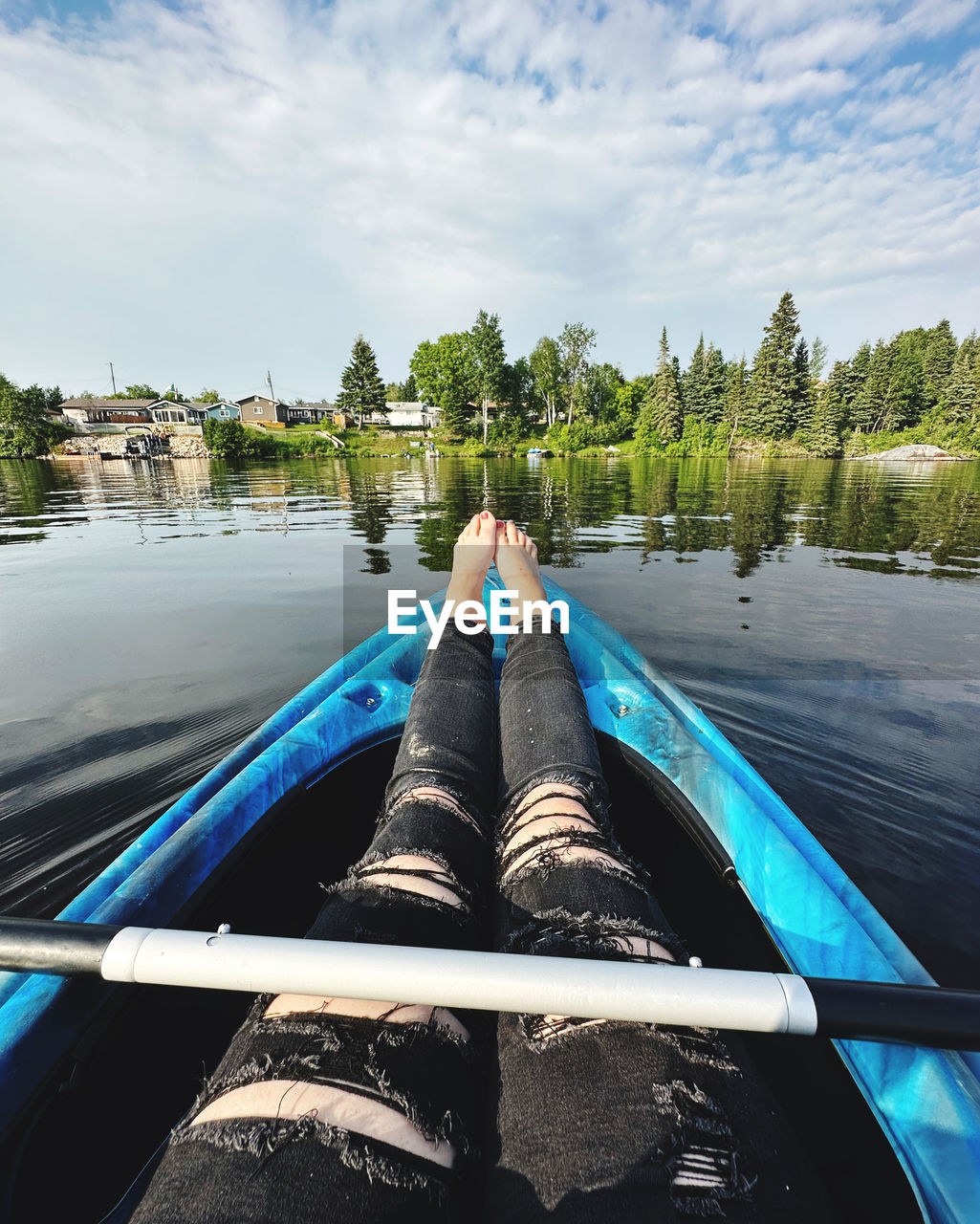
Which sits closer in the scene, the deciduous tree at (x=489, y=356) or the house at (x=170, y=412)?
the deciduous tree at (x=489, y=356)

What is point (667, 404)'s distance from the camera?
5172 cm

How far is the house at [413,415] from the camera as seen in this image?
68.2 meters

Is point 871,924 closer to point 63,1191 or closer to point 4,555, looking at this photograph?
point 63,1191

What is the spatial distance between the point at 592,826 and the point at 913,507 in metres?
17.0

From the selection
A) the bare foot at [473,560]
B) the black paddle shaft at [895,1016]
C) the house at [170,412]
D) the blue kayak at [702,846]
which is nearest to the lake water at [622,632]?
the blue kayak at [702,846]

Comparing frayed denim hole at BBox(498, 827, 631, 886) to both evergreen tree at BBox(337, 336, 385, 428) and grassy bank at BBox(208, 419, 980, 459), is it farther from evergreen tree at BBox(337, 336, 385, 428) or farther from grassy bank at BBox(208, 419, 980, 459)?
evergreen tree at BBox(337, 336, 385, 428)

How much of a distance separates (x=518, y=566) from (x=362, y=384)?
2619 inches

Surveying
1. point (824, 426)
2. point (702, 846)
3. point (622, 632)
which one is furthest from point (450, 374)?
point (702, 846)

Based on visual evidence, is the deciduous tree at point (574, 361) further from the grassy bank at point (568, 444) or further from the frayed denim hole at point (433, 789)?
the frayed denim hole at point (433, 789)

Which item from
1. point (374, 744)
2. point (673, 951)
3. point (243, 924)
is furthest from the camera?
point (374, 744)

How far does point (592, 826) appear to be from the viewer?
4.63 feet

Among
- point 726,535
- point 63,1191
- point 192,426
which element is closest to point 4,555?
point 63,1191

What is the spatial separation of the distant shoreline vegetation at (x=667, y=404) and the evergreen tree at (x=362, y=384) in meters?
0.15

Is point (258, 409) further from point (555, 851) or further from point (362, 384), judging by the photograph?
point (555, 851)
